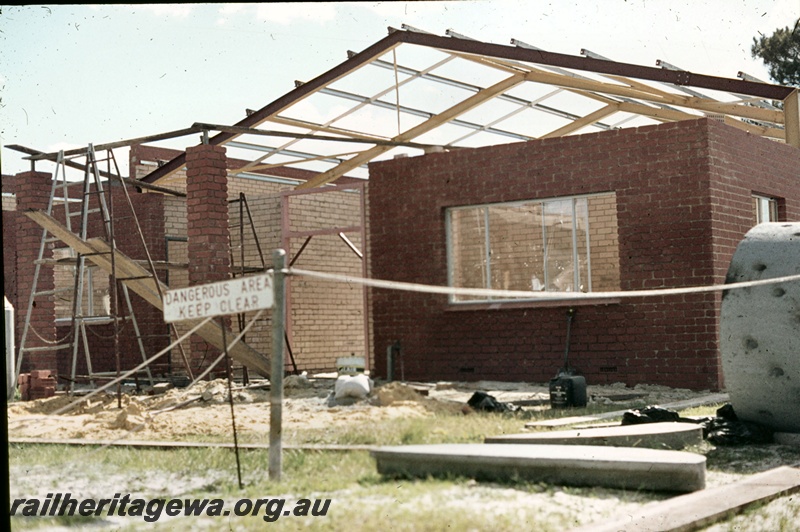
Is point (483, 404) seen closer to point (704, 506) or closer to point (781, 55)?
point (704, 506)

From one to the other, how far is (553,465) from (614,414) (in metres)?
3.70

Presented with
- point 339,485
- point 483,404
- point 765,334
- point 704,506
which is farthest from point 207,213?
point 765,334

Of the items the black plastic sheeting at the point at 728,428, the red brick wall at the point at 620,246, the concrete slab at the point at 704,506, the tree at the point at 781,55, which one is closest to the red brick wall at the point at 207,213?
the concrete slab at the point at 704,506

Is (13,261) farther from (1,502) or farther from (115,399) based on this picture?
(1,502)

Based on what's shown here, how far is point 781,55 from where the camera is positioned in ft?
71.0

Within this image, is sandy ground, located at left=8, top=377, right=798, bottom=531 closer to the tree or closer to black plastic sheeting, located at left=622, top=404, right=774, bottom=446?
black plastic sheeting, located at left=622, top=404, right=774, bottom=446

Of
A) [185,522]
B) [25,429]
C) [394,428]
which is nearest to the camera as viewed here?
[185,522]

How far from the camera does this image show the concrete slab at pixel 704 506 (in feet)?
13.5

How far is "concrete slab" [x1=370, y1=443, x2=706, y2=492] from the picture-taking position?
4.25 metres

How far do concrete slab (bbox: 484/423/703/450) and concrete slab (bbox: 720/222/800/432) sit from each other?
1.46 ft

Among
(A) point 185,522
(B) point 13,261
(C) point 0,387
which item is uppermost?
(B) point 13,261

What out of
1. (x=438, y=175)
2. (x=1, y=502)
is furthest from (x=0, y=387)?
(x=438, y=175)

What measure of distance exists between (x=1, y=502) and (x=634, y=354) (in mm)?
8577

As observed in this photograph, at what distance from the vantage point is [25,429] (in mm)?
7551
